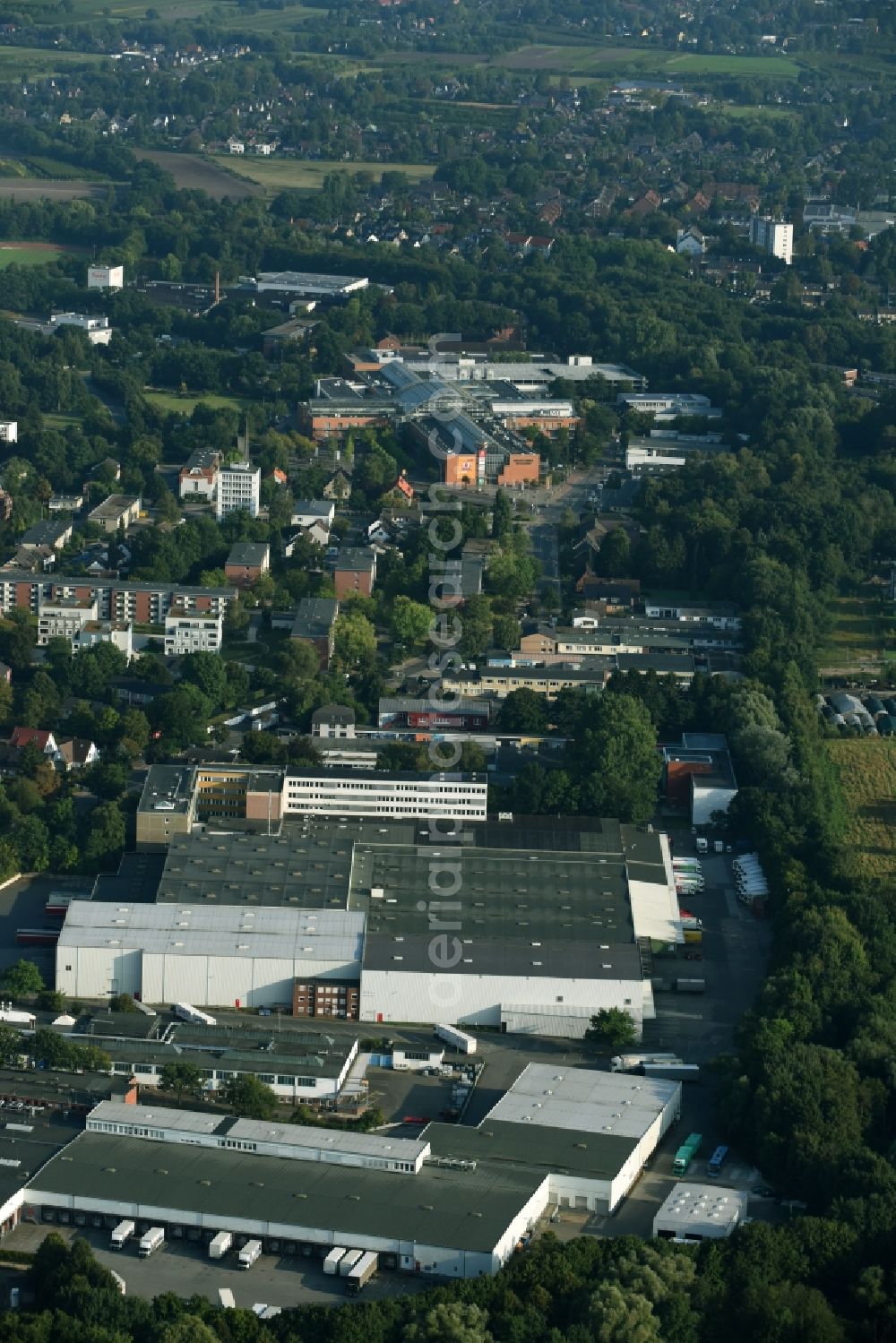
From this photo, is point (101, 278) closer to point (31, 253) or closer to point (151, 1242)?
point (31, 253)

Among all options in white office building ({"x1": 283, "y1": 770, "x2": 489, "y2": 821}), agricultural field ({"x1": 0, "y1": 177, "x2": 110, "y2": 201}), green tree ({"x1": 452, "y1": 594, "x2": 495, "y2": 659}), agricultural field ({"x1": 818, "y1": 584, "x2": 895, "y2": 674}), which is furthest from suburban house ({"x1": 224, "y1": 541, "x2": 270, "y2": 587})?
agricultural field ({"x1": 0, "y1": 177, "x2": 110, "y2": 201})

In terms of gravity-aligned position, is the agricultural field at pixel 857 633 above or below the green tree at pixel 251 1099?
below

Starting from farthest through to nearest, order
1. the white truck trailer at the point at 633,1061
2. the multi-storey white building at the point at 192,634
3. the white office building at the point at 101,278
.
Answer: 1. the white office building at the point at 101,278
2. the multi-storey white building at the point at 192,634
3. the white truck trailer at the point at 633,1061

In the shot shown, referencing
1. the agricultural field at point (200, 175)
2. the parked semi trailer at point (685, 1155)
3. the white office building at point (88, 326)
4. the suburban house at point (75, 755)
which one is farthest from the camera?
the agricultural field at point (200, 175)

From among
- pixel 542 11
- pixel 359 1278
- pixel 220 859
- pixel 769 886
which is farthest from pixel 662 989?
pixel 542 11

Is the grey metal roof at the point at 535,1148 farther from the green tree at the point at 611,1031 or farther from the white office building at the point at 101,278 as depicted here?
the white office building at the point at 101,278

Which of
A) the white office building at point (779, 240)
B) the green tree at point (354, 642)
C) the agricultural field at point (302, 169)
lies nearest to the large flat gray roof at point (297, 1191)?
the green tree at point (354, 642)

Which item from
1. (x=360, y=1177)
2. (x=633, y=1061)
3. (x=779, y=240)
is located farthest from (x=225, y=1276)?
(x=779, y=240)

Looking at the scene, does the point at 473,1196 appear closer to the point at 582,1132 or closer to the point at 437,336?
the point at 582,1132
